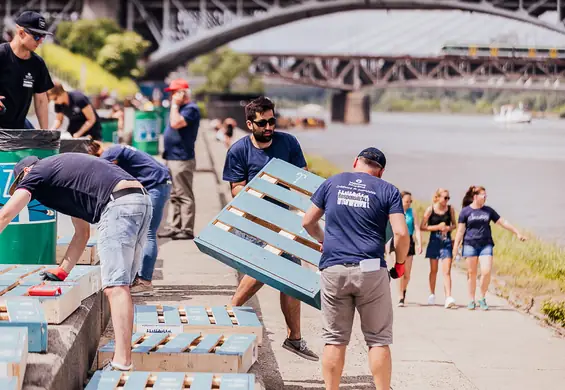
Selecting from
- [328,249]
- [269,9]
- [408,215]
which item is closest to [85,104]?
[408,215]

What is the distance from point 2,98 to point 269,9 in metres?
83.8

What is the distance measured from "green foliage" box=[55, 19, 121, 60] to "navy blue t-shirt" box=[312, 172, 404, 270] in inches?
2786

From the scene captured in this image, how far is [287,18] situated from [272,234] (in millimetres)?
82289

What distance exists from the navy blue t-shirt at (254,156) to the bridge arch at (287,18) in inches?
3125

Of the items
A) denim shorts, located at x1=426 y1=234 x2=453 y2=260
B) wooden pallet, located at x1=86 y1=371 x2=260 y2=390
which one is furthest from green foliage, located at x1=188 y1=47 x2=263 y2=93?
wooden pallet, located at x1=86 y1=371 x2=260 y2=390

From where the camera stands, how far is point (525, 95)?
9025 cm

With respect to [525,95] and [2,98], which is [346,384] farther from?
[525,95]

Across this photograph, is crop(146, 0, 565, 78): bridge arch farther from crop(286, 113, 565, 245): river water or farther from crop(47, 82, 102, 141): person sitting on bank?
crop(47, 82, 102, 141): person sitting on bank

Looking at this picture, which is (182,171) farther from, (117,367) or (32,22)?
(117,367)

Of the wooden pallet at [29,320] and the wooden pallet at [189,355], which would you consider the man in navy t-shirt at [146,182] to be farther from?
the wooden pallet at [29,320]

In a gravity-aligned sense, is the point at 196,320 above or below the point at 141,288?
above

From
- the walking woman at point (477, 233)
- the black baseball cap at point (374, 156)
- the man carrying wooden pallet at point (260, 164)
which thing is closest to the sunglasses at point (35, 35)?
the man carrying wooden pallet at point (260, 164)

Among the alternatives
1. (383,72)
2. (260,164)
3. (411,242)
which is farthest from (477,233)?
(383,72)

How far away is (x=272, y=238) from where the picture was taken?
23.6 ft
